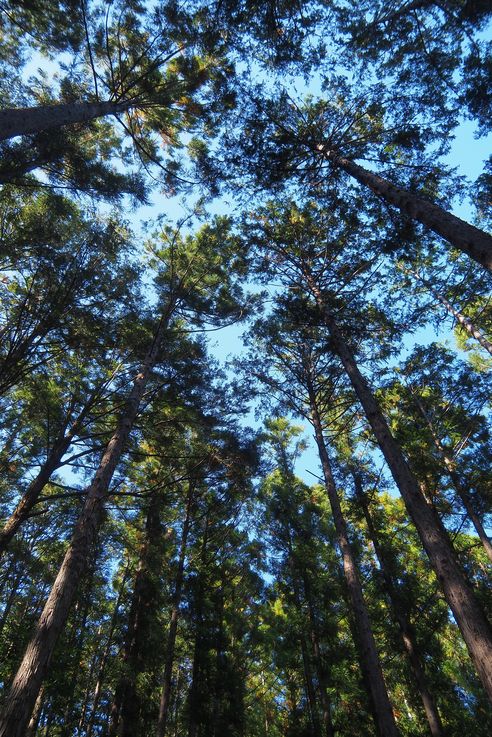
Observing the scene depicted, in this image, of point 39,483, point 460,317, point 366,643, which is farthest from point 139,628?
point 460,317

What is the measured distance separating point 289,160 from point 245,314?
16.4ft

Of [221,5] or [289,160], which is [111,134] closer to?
[221,5]

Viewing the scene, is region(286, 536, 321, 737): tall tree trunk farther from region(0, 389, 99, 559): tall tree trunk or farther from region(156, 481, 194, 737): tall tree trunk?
region(0, 389, 99, 559): tall tree trunk

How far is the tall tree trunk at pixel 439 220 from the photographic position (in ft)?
17.6

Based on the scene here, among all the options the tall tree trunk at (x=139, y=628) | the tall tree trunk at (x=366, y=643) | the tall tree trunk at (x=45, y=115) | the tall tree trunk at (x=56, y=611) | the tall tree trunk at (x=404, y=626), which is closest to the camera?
the tall tree trunk at (x=56, y=611)

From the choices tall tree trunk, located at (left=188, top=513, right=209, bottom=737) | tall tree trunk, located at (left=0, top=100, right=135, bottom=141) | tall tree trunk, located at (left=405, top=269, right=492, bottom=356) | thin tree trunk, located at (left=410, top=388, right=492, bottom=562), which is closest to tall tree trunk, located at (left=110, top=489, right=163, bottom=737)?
tall tree trunk, located at (left=188, top=513, right=209, bottom=737)

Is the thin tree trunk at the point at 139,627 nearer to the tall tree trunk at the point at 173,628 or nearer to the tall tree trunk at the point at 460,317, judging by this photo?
the tall tree trunk at the point at 173,628

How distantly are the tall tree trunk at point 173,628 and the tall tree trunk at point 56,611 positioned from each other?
21.4 ft

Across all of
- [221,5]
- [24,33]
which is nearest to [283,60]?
[221,5]

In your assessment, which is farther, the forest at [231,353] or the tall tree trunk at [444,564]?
the forest at [231,353]

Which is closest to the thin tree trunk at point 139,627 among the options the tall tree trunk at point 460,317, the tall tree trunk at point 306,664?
the tall tree trunk at point 306,664

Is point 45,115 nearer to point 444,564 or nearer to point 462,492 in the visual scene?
point 444,564

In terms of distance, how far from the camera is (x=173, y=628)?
10680 millimetres

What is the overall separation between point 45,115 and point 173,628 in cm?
1299
